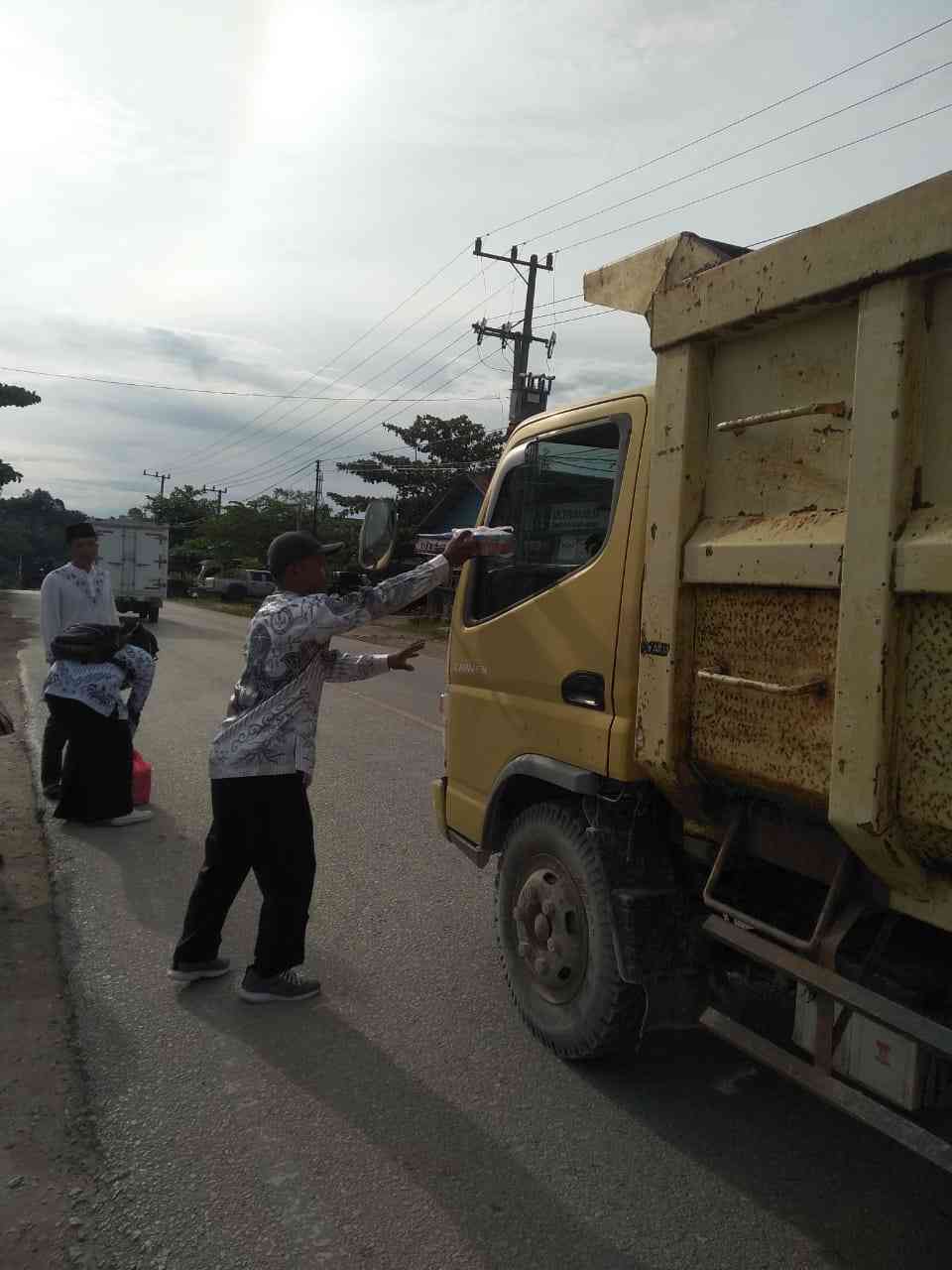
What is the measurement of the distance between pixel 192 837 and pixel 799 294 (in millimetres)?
4792

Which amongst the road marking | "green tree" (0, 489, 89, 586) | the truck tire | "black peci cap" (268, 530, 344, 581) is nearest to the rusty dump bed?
the truck tire

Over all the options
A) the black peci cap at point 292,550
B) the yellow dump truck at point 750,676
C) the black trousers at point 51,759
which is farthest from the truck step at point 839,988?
the black trousers at point 51,759

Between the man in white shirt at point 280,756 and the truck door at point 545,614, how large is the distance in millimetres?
331

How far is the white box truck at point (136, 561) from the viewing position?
1139 inches

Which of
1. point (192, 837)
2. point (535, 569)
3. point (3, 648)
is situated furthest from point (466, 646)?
point (3, 648)

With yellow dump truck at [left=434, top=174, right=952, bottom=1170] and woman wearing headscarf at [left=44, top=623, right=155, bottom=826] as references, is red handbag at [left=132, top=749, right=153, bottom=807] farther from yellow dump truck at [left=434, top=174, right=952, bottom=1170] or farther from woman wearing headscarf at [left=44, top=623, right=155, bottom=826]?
yellow dump truck at [left=434, top=174, right=952, bottom=1170]

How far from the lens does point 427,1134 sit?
9.62 feet

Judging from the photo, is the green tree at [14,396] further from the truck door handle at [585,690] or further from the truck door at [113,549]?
the truck door handle at [585,690]

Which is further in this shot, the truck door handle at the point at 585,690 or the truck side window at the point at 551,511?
the truck side window at the point at 551,511

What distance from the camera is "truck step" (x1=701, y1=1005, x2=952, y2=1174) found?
2.21 meters

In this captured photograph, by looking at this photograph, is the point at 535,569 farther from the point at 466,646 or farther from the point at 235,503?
the point at 235,503

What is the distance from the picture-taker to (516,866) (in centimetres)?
368

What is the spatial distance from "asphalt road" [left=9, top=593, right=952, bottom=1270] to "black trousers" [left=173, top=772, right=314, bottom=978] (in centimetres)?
28

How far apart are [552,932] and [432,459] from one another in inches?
1468
